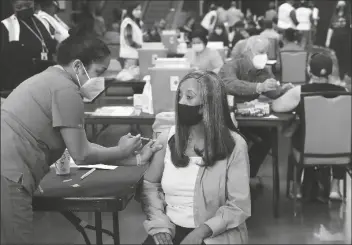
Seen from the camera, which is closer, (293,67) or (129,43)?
(293,67)

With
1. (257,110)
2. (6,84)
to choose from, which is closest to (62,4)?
(6,84)

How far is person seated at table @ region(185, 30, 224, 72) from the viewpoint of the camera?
256 inches

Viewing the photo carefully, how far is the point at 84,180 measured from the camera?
2.87 m

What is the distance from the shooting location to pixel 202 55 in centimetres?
663

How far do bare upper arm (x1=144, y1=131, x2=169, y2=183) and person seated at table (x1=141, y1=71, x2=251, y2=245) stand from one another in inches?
1.0

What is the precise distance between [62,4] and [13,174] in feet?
33.3

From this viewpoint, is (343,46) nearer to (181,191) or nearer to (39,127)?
(181,191)

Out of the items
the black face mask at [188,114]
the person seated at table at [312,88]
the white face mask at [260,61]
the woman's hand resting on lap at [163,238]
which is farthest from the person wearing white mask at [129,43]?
the woman's hand resting on lap at [163,238]

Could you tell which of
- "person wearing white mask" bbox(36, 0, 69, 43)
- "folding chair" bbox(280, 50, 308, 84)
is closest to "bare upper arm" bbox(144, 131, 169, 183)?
"person wearing white mask" bbox(36, 0, 69, 43)

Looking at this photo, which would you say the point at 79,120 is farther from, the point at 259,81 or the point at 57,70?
the point at 259,81

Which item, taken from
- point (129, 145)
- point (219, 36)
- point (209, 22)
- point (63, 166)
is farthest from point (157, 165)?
point (209, 22)

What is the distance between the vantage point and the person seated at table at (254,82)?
16.3 ft

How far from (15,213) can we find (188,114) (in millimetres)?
848

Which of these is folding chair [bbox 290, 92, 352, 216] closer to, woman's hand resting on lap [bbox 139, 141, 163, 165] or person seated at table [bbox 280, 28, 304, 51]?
woman's hand resting on lap [bbox 139, 141, 163, 165]
